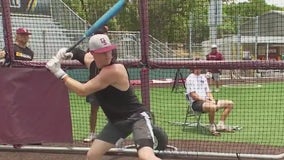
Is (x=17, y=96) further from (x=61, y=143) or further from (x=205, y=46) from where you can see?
(x=205, y=46)

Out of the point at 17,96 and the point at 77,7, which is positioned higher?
the point at 77,7

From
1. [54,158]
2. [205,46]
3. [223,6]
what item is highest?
[223,6]

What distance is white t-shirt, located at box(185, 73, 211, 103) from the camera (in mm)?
9188

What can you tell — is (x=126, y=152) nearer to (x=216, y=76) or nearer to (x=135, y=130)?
(x=135, y=130)

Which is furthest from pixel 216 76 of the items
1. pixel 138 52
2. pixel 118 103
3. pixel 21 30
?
pixel 118 103

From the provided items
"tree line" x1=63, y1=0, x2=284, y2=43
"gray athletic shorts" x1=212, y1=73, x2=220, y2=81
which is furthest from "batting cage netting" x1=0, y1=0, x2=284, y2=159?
"gray athletic shorts" x1=212, y1=73, x2=220, y2=81

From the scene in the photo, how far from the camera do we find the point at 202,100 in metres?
9.12

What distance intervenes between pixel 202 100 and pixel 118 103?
3.87 metres

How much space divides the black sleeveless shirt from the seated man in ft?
12.0

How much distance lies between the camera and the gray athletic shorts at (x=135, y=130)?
5.29m

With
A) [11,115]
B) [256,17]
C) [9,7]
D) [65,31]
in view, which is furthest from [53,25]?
[256,17]

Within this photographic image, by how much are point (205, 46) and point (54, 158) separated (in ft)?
9.02

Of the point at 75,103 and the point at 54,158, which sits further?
the point at 75,103

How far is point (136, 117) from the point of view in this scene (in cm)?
549
